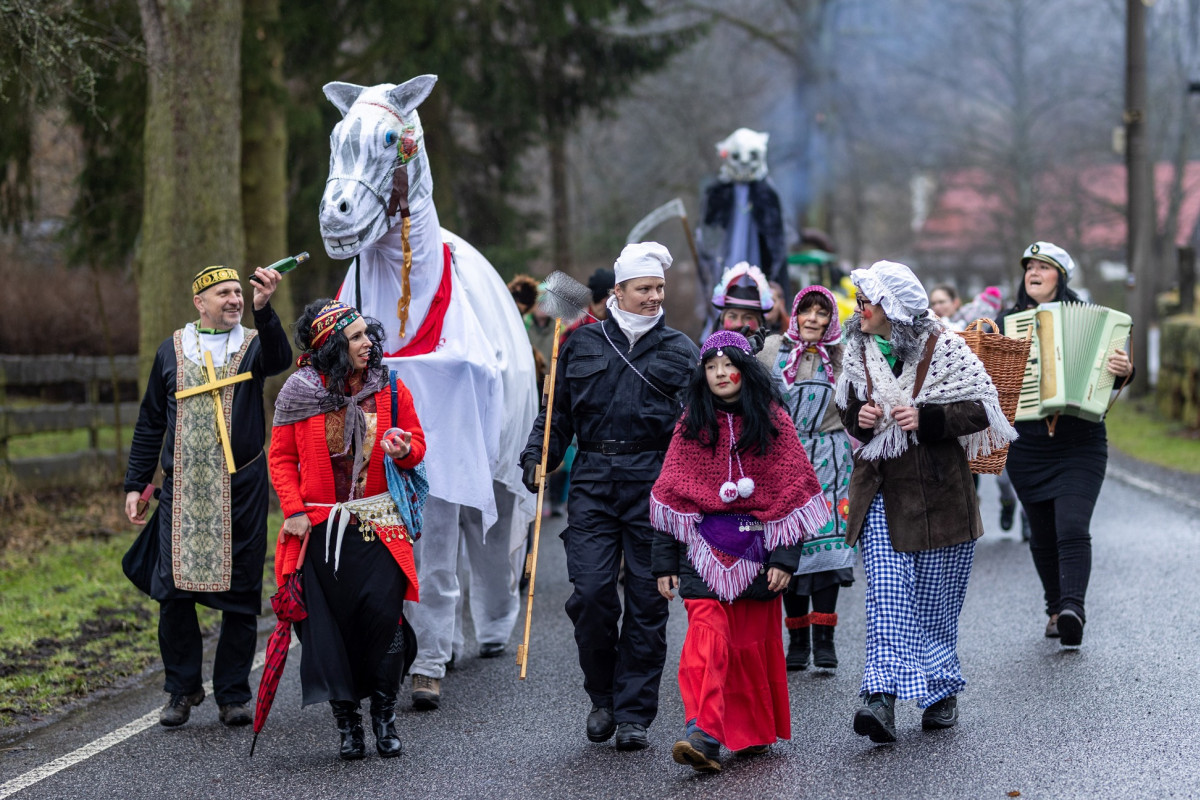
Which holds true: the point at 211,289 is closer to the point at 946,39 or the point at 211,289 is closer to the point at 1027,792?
the point at 1027,792

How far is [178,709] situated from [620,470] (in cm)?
226

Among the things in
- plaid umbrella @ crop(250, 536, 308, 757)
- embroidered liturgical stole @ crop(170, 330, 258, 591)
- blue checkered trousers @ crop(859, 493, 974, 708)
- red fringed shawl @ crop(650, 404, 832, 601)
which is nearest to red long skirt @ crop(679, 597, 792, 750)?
red fringed shawl @ crop(650, 404, 832, 601)

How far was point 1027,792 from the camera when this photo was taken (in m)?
4.86

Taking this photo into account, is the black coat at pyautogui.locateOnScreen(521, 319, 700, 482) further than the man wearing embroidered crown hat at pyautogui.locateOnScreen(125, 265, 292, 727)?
No

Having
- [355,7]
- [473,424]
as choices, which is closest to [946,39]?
[355,7]

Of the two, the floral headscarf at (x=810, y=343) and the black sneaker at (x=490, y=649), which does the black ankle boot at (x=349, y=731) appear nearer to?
the black sneaker at (x=490, y=649)

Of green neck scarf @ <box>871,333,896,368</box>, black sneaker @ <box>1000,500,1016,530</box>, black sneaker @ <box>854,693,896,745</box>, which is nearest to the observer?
black sneaker @ <box>854,693,896,745</box>

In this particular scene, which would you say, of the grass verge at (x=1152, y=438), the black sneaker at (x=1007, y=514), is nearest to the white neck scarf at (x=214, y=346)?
the black sneaker at (x=1007, y=514)

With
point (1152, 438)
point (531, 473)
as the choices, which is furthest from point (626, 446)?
point (1152, 438)

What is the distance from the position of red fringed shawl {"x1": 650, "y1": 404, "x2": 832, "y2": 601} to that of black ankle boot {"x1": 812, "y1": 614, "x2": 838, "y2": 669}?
5.47ft

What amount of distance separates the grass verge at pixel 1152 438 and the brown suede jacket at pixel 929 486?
31.8ft

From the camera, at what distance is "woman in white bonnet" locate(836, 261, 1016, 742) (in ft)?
18.7

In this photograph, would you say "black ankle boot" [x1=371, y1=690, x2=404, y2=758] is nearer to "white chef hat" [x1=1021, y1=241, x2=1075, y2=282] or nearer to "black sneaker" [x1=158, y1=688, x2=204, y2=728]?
"black sneaker" [x1=158, y1=688, x2=204, y2=728]

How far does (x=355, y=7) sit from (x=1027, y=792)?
12.7m
